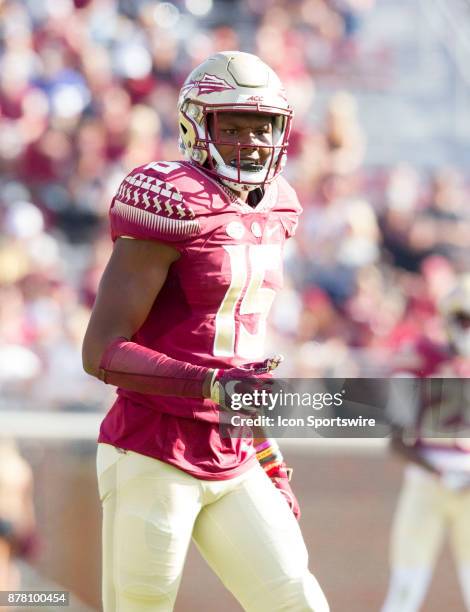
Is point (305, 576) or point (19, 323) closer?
Result: point (305, 576)

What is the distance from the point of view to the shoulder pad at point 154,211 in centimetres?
214

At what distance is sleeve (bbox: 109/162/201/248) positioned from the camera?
7.02 feet

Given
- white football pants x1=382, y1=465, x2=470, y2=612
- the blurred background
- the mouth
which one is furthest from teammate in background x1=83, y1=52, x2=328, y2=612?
the blurred background

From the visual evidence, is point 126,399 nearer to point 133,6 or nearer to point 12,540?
point 12,540

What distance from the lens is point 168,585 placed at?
7.20ft

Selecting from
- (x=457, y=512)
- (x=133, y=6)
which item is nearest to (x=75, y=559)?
(x=457, y=512)

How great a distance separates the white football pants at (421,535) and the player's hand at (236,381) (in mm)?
1854

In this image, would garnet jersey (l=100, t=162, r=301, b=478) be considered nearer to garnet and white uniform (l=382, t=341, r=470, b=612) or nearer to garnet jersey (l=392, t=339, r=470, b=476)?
garnet jersey (l=392, t=339, r=470, b=476)

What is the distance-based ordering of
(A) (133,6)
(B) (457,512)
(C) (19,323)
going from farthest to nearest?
(A) (133,6) < (C) (19,323) < (B) (457,512)

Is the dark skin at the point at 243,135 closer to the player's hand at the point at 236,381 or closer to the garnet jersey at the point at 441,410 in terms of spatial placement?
the player's hand at the point at 236,381

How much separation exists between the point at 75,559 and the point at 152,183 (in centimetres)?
173

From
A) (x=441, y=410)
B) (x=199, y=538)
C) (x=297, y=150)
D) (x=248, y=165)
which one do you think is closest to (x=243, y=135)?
(x=248, y=165)

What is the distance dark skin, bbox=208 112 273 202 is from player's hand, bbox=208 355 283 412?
1.41 feet

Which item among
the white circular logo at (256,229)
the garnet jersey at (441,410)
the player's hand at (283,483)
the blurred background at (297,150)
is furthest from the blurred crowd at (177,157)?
the white circular logo at (256,229)
